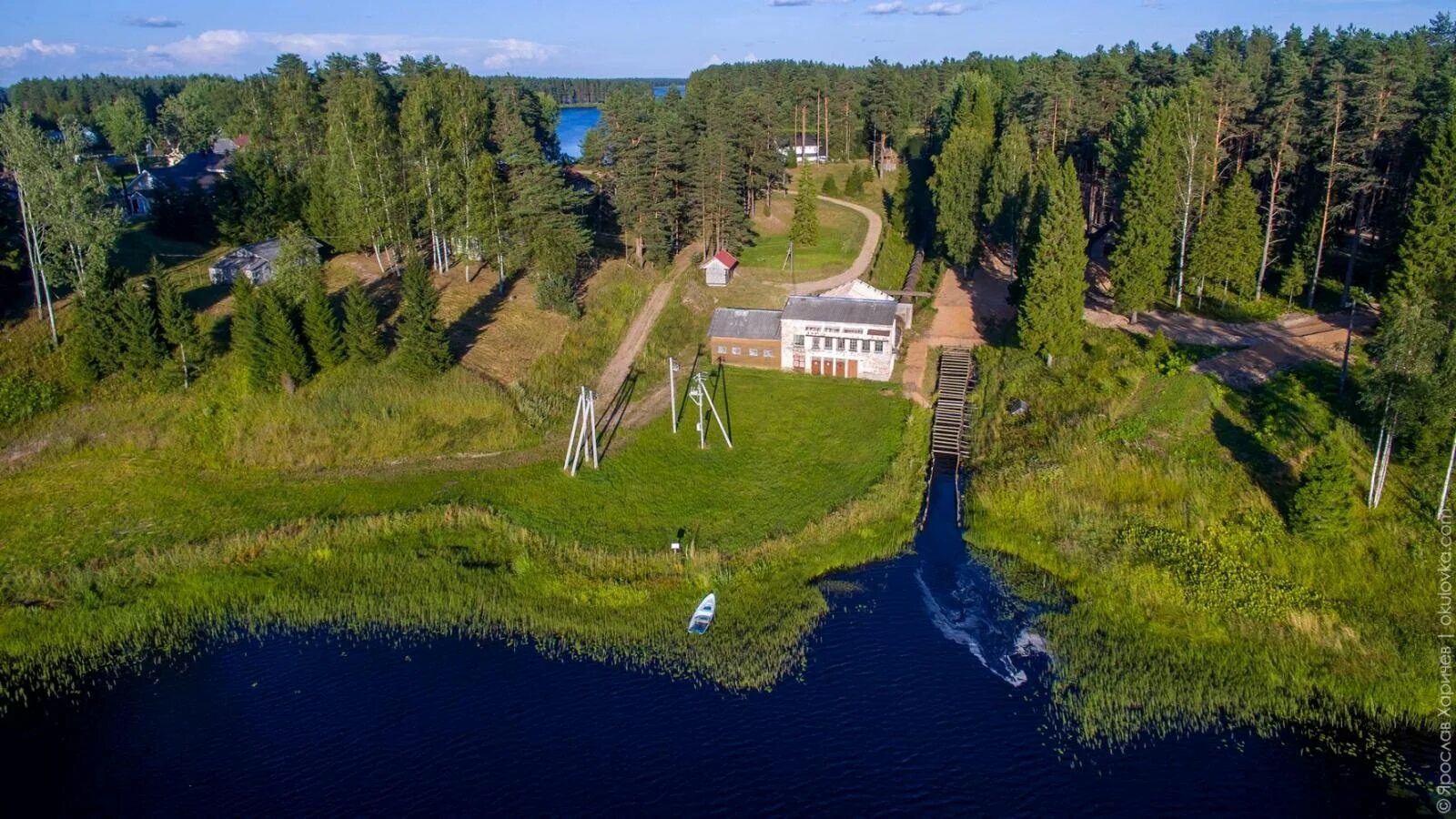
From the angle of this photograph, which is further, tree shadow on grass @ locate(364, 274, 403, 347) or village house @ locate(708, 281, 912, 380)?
tree shadow on grass @ locate(364, 274, 403, 347)

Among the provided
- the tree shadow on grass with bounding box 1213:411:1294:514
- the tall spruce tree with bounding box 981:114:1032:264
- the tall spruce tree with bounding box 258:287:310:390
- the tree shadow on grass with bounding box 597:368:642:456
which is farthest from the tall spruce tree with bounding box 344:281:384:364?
the tree shadow on grass with bounding box 1213:411:1294:514

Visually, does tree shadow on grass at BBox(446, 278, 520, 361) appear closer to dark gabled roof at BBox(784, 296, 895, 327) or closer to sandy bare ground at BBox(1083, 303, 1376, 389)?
dark gabled roof at BBox(784, 296, 895, 327)

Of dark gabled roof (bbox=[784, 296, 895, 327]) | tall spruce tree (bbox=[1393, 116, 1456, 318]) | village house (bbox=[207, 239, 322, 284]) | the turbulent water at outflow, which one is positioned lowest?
the turbulent water at outflow

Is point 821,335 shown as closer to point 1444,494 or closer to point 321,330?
point 321,330

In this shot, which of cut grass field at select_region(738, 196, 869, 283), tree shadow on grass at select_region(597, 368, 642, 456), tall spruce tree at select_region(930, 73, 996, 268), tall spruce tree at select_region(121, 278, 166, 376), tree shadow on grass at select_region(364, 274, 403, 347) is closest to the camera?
tree shadow on grass at select_region(597, 368, 642, 456)

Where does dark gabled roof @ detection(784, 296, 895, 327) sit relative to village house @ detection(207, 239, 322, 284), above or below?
below

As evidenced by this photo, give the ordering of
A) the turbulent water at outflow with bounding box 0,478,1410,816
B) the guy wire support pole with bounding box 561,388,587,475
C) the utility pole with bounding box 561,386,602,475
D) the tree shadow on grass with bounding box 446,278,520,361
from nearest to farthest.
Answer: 1. the turbulent water at outflow with bounding box 0,478,1410,816
2. the guy wire support pole with bounding box 561,388,587,475
3. the utility pole with bounding box 561,386,602,475
4. the tree shadow on grass with bounding box 446,278,520,361

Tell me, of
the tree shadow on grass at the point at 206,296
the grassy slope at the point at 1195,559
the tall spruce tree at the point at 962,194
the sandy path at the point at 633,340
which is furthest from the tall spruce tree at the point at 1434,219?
the tree shadow on grass at the point at 206,296
